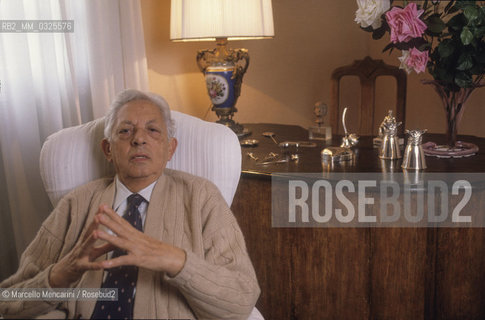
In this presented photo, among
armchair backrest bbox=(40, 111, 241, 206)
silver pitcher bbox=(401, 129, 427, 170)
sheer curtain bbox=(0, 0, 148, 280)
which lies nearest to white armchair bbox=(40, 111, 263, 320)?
armchair backrest bbox=(40, 111, 241, 206)

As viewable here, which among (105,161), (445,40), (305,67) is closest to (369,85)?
(305,67)

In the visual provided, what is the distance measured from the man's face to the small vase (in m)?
0.92

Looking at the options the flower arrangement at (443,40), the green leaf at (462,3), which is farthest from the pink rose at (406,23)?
the green leaf at (462,3)

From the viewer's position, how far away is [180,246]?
129cm

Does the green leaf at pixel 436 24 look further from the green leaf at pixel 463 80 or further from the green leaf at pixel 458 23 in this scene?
the green leaf at pixel 463 80

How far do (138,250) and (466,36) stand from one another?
3.68ft

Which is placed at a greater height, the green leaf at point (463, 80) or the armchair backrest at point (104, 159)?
the green leaf at point (463, 80)

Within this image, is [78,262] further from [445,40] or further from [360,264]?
[445,40]

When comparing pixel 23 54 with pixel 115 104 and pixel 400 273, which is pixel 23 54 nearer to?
pixel 115 104

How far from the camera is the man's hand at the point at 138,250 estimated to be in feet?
3.70

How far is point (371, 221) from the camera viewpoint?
1.55 m

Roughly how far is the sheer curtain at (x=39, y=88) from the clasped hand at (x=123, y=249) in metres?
0.71

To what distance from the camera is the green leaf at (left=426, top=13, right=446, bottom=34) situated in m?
1.61

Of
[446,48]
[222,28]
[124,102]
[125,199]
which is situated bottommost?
[125,199]
